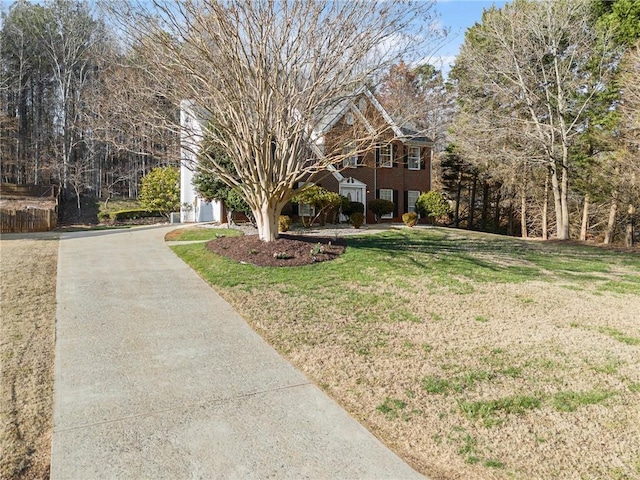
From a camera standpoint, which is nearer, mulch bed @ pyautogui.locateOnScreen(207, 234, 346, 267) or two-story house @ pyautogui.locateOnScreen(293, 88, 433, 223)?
mulch bed @ pyautogui.locateOnScreen(207, 234, 346, 267)

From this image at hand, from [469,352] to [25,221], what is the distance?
1935 centimetres

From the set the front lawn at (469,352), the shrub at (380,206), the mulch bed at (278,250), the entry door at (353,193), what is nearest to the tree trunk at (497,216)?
the shrub at (380,206)

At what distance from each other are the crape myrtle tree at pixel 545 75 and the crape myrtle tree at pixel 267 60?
11.8m

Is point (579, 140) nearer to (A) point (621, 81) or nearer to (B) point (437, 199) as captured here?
(A) point (621, 81)

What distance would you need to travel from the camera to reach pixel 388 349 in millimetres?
5277

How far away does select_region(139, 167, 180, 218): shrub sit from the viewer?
77.4 ft

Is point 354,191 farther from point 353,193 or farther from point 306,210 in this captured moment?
point 306,210

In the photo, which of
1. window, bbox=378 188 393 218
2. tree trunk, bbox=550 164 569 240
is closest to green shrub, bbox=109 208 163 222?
window, bbox=378 188 393 218

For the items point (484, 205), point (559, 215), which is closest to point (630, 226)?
point (559, 215)

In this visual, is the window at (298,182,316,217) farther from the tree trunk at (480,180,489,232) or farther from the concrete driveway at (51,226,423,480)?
the tree trunk at (480,180,489,232)

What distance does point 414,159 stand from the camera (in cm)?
2591

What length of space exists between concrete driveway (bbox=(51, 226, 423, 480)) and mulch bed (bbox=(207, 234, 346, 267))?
10.3 feet

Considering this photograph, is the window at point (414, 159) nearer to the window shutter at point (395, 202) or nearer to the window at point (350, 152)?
the window shutter at point (395, 202)

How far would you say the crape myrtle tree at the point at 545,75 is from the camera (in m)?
18.9
